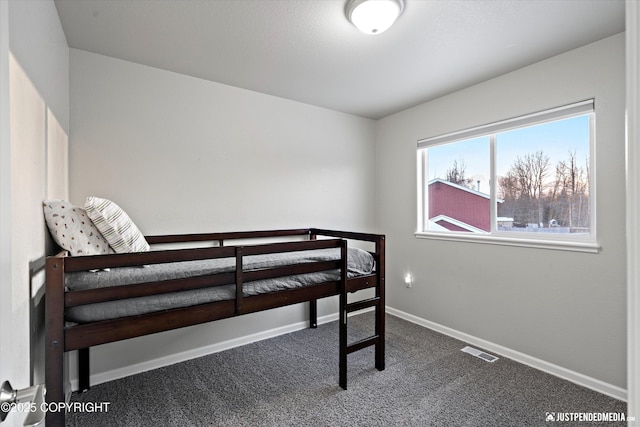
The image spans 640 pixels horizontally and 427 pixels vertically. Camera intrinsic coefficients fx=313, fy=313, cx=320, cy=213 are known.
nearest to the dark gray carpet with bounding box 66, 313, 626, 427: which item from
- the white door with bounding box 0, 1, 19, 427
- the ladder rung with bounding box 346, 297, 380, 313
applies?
the ladder rung with bounding box 346, 297, 380, 313

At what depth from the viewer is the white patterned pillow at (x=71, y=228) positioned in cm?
155

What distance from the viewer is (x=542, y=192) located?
8.35 ft

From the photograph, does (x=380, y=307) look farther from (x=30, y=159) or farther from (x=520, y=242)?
(x=30, y=159)

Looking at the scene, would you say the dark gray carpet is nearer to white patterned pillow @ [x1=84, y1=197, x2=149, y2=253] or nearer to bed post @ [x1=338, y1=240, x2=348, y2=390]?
bed post @ [x1=338, y1=240, x2=348, y2=390]

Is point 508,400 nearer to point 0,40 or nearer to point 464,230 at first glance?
point 464,230

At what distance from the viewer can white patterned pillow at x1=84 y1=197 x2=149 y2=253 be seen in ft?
5.33

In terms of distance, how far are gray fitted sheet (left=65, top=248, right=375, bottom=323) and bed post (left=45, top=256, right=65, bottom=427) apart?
0.20ft

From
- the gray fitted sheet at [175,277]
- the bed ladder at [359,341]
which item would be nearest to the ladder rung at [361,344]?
the bed ladder at [359,341]

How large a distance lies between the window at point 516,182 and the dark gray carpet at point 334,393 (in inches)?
40.8

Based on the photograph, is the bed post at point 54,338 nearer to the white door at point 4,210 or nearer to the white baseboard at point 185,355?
the white door at point 4,210

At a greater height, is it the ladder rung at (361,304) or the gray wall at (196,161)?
the gray wall at (196,161)

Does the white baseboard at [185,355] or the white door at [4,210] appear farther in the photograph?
the white baseboard at [185,355]

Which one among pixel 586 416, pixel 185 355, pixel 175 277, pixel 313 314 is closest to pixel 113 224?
pixel 175 277

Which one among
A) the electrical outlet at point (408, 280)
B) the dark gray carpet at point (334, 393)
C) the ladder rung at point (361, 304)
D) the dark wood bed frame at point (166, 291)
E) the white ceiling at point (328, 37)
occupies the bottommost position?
the dark gray carpet at point (334, 393)
